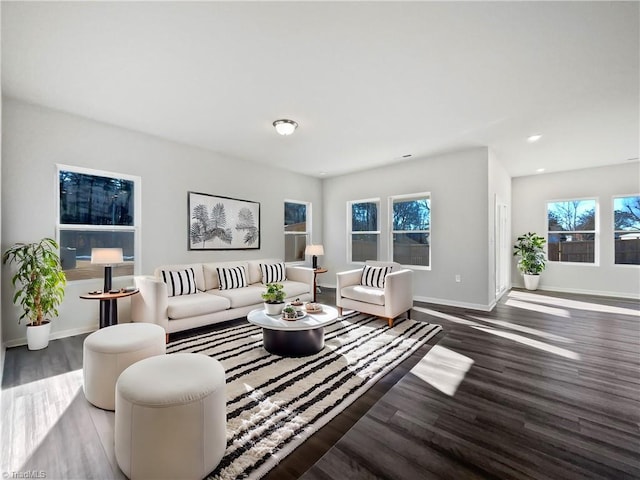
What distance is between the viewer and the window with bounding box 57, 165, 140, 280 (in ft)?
11.4

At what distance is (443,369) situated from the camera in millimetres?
2625

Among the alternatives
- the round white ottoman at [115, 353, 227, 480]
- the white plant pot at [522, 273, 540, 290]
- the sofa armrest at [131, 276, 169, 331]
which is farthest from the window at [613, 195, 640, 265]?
the sofa armrest at [131, 276, 169, 331]

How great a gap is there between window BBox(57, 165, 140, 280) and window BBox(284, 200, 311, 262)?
2926 millimetres

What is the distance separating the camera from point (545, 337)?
3.46 m

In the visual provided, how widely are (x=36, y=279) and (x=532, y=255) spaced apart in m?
8.60

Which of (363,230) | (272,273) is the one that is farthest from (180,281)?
(363,230)

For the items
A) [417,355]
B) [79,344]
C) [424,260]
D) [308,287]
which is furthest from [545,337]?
[79,344]

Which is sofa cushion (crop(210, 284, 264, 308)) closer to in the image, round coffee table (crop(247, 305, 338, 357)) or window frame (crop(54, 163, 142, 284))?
round coffee table (crop(247, 305, 338, 357))

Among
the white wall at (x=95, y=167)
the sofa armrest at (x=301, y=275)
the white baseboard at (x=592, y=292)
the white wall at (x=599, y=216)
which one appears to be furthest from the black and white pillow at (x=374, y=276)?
the white baseboard at (x=592, y=292)

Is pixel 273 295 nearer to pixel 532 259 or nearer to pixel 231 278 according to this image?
pixel 231 278

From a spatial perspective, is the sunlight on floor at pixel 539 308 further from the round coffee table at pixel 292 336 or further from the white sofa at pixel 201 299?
the round coffee table at pixel 292 336

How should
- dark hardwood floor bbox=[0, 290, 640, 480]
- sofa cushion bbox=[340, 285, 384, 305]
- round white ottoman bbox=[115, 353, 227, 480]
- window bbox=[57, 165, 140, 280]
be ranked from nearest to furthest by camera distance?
round white ottoman bbox=[115, 353, 227, 480] → dark hardwood floor bbox=[0, 290, 640, 480] → window bbox=[57, 165, 140, 280] → sofa cushion bbox=[340, 285, 384, 305]

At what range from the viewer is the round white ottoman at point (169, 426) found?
1.33 meters

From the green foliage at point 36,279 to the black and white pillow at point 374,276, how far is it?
12.4 feet
